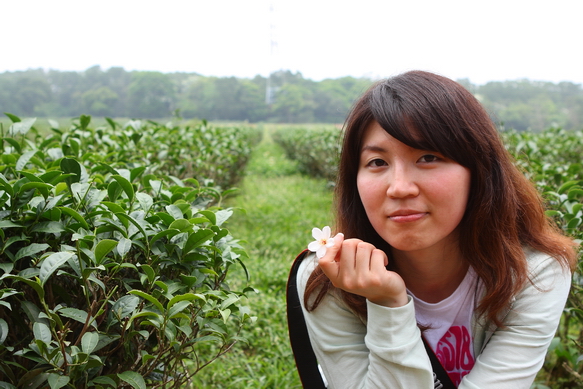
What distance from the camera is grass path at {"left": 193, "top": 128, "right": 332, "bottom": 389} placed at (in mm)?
2088

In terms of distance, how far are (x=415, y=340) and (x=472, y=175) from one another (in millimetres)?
393

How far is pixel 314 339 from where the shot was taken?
115cm

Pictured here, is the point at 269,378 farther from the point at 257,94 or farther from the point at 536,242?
the point at 257,94

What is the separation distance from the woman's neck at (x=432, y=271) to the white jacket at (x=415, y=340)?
123 millimetres

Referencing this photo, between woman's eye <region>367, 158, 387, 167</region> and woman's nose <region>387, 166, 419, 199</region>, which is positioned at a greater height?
woman's eye <region>367, 158, 387, 167</region>

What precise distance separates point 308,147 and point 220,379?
20.1ft

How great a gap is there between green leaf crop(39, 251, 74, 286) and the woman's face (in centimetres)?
63

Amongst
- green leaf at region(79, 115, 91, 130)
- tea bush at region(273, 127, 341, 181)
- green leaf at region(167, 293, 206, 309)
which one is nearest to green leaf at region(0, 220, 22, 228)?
green leaf at region(167, 293, 206, 309)

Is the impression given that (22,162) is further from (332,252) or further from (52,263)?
(332,252)

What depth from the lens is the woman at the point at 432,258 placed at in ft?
3.21

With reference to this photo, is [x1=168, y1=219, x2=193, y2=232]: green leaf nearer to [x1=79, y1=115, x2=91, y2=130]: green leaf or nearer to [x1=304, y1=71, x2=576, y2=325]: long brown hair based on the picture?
[x1=304, y1=71, x2=576, y2=325]: long brown hair

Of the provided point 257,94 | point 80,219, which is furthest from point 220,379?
point 257,94

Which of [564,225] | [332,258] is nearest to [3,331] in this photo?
[332,258]

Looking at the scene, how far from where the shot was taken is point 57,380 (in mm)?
824
